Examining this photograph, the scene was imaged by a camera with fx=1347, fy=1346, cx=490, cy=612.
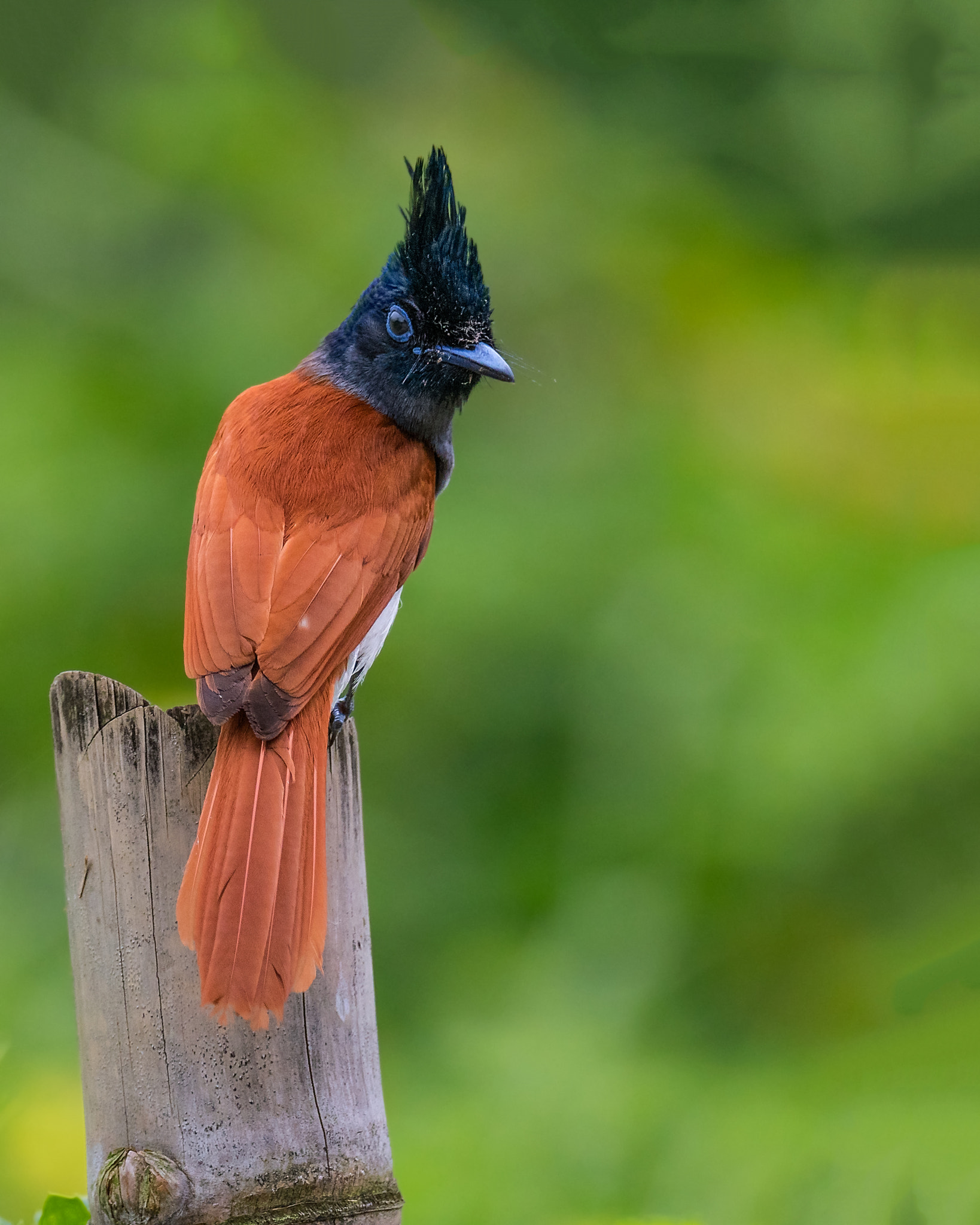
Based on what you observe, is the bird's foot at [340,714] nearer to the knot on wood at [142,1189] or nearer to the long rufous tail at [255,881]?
the long rufous tail at [255,881]

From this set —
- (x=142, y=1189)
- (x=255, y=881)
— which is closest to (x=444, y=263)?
(x=255, y=881)

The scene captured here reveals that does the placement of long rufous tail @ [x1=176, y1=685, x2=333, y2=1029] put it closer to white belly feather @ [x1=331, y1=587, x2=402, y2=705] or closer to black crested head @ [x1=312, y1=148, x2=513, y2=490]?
white belly feather @ [x1=331, y1=587, x2=402, y2=705]

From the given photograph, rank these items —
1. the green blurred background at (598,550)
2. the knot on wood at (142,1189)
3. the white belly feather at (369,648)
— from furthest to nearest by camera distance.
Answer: the green blurred background at (598,550), the white belly feather at (369,648), the knot on wood at (142,1189)

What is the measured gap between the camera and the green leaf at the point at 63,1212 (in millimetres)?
2221

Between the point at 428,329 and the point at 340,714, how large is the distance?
1.07 m

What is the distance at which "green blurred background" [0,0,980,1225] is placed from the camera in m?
4.18

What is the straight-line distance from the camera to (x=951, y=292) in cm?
573

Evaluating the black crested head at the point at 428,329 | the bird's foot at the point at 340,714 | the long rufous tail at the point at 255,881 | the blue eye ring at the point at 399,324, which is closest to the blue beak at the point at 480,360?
the black crested head at the point at 428,329

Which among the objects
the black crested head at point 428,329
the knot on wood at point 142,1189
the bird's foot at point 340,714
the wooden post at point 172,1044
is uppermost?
the black crested head at point 428,329

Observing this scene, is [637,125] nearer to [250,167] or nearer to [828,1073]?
[250,167]

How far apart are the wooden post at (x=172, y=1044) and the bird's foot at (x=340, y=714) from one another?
27 centimetres

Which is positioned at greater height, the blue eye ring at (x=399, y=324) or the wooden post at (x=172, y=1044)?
the blue eye ring at (x=399, y=324)

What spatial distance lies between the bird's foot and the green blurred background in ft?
4.09

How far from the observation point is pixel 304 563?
2.55 m
